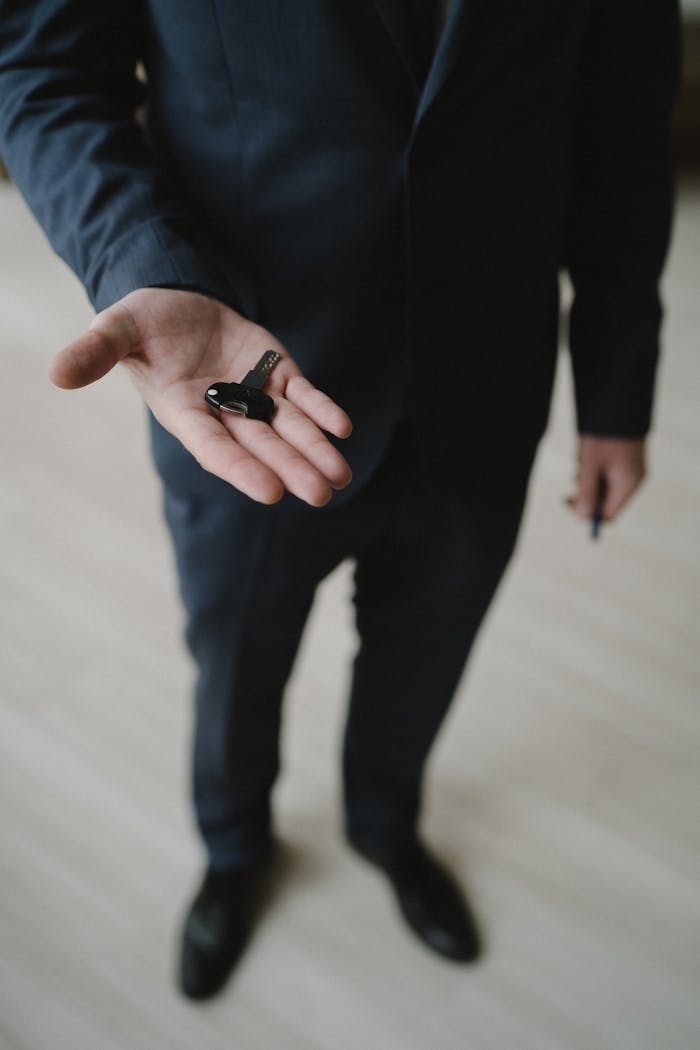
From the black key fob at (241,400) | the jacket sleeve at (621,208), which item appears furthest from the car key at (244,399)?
the jacket sleeve at (621,208)

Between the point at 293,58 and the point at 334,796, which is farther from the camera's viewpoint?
the point at 334,796

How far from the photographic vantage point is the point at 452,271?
727 mm

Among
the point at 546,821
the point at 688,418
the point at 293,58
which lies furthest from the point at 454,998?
the point at 688,418

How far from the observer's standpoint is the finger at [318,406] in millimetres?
591

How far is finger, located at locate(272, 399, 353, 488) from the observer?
57 centimetres

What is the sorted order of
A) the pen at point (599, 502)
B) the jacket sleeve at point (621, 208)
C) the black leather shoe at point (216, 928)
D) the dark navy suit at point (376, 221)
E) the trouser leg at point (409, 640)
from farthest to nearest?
the black leather shoe at point (216, 928)
the pen at point (599, 502)
the trouser leg at point (409, 640)
the jacket sleeve at point (621, 208)
the dark navy suit at point (376, 221)

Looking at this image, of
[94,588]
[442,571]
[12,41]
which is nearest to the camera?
[12,41]

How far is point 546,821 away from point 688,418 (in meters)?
1.30

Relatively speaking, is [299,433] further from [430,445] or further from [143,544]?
[143,544]

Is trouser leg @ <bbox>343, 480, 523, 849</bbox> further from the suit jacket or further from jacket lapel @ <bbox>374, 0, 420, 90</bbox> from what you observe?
jacket lapel @ <bbox>374, 0, 420, 90</bbox>

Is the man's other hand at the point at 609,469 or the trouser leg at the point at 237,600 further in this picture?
the man's other hand at the point at 609,469

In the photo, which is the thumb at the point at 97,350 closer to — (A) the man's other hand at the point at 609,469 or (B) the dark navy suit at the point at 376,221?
(B) the dark navy suit at the point at 376,221

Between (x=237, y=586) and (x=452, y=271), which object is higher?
(x=452, y=271)

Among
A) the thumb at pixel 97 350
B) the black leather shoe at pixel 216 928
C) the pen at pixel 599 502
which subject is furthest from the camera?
the black leather shoe at pixel 216 928
